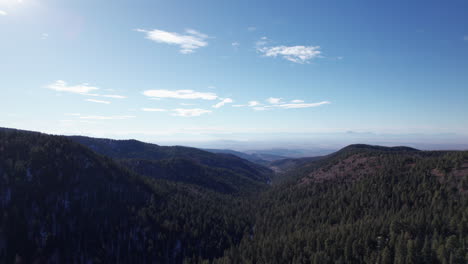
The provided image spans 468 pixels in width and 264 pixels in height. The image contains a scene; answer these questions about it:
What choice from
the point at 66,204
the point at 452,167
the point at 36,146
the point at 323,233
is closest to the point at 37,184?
the point at 66,204

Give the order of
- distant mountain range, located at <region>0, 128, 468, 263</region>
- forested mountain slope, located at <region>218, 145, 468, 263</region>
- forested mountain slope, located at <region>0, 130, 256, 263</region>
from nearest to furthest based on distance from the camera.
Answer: forested mountain slope, located at <region>218, 145, 468, 263</region> → distant mountain range, located at <region>0, 128, 468, 263</region> → forested mountain slope, located at <region>0, 130, 256, 263</region>

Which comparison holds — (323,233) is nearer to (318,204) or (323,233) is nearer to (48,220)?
(318,204)

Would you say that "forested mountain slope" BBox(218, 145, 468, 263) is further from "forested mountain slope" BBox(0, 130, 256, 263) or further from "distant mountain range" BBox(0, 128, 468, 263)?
"forested mountain slope" BBox(0, 130, 256, 263)

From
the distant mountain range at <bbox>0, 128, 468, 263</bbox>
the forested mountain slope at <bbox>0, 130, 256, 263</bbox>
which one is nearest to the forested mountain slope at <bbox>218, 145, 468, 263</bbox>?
the distant mountain range at <bbox>0, 128, 468, 263</bbox>

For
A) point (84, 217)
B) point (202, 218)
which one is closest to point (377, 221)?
point (202, 218)

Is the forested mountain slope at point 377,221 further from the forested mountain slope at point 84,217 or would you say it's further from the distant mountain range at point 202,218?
the forested mountain slope at point 84,217

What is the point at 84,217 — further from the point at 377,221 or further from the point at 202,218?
the point at 377,221
